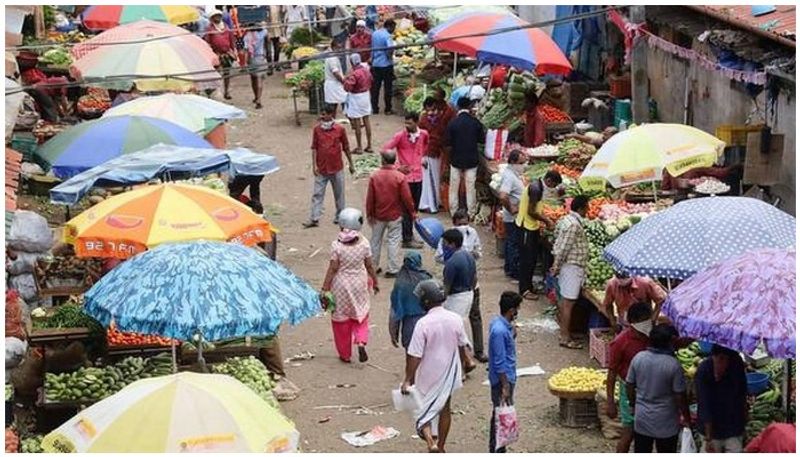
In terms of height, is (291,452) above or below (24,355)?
above

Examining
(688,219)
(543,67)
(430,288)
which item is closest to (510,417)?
(430,288)

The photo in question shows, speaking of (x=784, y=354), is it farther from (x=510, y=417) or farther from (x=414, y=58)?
(x=414, y=58)

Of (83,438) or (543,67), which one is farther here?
(543,67)

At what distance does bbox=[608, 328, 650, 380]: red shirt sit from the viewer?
Answer: 10.3 metres

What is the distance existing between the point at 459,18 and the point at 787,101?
5279mm

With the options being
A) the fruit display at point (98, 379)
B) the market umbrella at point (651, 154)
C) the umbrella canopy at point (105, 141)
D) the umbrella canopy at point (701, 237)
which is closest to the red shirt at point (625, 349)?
the umbrella canopy at point (701, 237)

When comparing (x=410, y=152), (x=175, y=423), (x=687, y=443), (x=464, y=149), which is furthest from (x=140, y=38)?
(x=175, y=423)

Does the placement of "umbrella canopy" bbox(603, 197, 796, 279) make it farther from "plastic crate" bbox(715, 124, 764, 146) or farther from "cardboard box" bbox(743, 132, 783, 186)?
"plastic crate" bbox(715, 124, 764, 146)

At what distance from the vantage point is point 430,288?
10609mm

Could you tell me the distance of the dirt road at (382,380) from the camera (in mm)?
11578

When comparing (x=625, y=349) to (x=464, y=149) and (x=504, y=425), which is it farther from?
(x=464, y=149)

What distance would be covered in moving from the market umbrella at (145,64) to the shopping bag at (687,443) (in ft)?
30.0

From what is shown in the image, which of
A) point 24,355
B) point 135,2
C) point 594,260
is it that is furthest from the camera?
point 135,2

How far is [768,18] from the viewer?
14.8 metres
